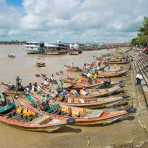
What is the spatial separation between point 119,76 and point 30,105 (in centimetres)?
2022

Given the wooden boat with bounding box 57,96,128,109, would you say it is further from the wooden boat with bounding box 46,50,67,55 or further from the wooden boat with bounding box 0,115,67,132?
the wooden boat with bounding box 46,50,67,55

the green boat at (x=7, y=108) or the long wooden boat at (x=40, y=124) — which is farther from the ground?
the green boat at (x=7, y=108)

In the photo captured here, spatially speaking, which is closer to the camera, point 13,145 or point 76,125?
point 13,145

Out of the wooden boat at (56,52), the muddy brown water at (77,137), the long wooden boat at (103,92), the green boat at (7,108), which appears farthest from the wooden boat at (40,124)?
the wooden boat at (56,52)

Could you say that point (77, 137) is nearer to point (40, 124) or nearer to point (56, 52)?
point (40, 124)

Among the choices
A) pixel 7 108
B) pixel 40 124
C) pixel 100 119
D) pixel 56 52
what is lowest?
pixel 40 124

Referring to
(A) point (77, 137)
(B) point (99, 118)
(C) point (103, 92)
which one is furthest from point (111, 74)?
(A) point (77, 137)

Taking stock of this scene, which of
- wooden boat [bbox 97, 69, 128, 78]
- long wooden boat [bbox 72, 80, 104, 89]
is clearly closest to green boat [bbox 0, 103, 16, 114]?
long wooden boat [bbox 72, 80, 104, 89]

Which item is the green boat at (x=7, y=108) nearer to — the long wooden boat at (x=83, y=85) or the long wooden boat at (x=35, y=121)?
the long wooden boat at (x=35, y=121)

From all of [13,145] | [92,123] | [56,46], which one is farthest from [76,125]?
[56,46]

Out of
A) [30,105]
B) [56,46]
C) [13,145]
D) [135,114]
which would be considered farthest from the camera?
[56,46]

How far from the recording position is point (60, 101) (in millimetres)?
22906

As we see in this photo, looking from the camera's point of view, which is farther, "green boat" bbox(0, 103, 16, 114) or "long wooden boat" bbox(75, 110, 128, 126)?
"green boat" bbox(0, 103, 16, 114)

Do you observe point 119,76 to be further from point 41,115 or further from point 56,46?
point 56,46
